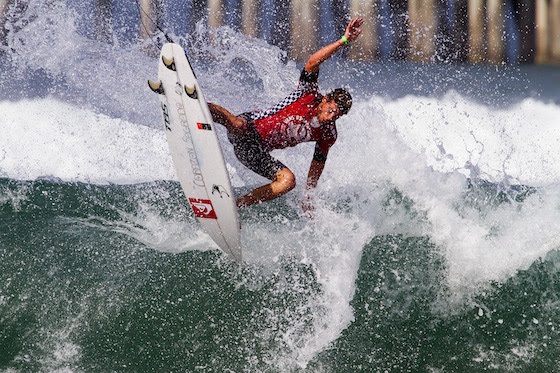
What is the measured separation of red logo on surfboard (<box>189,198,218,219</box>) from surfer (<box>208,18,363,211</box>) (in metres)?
0.20

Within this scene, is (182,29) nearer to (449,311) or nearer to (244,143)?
(244,143)

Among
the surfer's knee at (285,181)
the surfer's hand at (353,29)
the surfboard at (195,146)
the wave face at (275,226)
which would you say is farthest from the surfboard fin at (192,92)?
the wave face at (275,226)

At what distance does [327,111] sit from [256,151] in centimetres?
56

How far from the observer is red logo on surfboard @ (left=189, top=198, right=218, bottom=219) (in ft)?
15.8

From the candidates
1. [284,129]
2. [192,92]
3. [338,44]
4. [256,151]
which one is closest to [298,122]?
[284,129]

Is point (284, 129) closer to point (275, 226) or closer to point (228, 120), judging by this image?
point (228, 120)

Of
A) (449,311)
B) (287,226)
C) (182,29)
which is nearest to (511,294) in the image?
(449,311)

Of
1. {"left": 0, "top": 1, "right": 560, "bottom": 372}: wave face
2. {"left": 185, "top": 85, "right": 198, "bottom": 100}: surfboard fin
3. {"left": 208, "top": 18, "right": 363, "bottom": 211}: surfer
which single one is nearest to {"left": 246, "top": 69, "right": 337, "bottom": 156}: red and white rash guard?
{"left": 208, "top": 18, "right": 363, "bottom": 211}: surfer

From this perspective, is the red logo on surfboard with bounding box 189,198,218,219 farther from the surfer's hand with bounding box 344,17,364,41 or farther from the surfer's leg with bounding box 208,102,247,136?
the surfer's hand with bounding box 344,17,364,41

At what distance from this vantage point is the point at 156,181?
6.15 meters

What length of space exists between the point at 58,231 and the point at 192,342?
4.40ft

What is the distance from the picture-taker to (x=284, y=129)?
491cm

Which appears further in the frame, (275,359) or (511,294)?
(511,294)

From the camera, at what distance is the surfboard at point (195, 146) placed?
4.64 m
